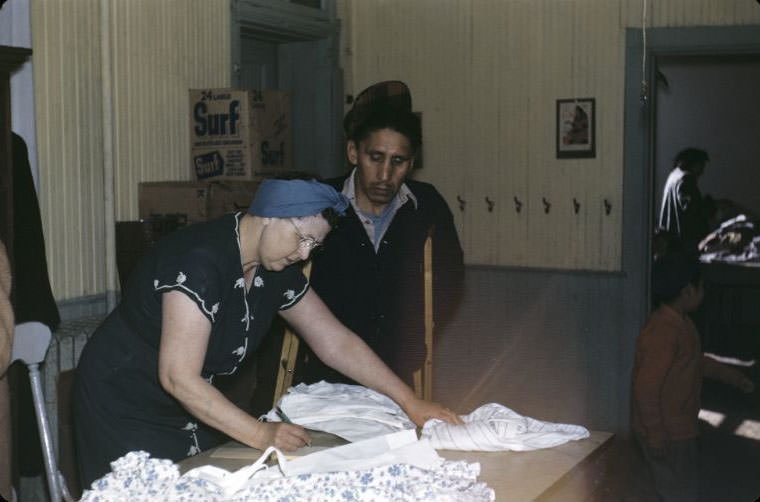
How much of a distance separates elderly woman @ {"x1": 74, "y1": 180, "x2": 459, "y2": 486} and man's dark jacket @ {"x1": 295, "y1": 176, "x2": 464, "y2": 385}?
1.64 ft

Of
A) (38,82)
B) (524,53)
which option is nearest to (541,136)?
(524,53)

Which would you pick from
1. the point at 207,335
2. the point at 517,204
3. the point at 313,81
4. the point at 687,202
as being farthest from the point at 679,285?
the point at 687,202

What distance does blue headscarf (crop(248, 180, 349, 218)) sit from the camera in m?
2.44

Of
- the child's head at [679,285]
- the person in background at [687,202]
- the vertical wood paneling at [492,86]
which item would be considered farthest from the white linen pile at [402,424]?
the person in background at [687,202]

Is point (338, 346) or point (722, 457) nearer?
point (338, 346)

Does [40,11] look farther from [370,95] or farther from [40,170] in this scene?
[370,95]

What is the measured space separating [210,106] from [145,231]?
0.82 m

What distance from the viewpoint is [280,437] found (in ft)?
7.76

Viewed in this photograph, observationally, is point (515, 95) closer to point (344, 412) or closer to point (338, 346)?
point (338, 346)

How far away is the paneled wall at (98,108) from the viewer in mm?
4125

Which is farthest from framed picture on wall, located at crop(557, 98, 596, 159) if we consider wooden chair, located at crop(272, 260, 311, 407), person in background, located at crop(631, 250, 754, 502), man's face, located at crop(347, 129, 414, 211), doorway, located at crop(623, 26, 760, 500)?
wooden chair, located at crop(272, 260, 311, 407)

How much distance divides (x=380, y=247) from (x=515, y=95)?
3109 mm

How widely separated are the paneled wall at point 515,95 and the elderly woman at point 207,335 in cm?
361

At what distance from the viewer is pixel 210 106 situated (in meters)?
4.79
